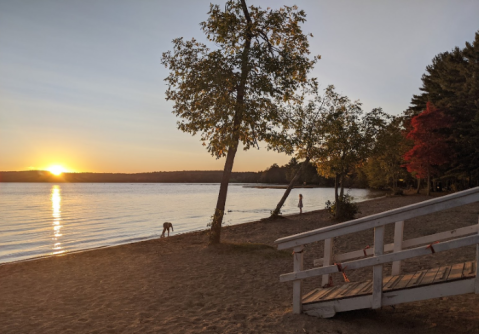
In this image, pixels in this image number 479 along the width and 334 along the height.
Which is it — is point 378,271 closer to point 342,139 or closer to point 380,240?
point 380,240

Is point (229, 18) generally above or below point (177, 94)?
above

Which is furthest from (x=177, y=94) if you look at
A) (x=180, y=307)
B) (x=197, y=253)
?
(x=180, y=307)

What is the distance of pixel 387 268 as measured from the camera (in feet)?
29.5

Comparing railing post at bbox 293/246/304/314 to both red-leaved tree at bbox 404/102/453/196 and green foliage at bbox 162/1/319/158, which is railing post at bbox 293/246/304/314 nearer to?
green foliage at bbox 162/1/319/158

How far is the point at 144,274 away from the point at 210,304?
3.44 metres

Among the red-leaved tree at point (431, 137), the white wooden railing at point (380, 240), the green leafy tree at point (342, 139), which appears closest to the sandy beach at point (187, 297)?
the white wooden railing at point (380, 240)

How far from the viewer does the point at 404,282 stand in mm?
5164

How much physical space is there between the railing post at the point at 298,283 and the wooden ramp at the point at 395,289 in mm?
92

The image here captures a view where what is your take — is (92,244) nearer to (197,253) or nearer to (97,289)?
(197,253)

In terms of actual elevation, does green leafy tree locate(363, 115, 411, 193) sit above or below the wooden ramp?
above

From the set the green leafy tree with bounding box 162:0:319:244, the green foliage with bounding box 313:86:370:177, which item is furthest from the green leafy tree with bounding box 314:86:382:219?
the green leafy tree with bounding box 162:0:319:244

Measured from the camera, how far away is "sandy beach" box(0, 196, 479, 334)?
17.6 ft

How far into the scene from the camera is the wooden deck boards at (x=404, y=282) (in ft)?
15.7

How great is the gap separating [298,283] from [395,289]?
4.35 ft
